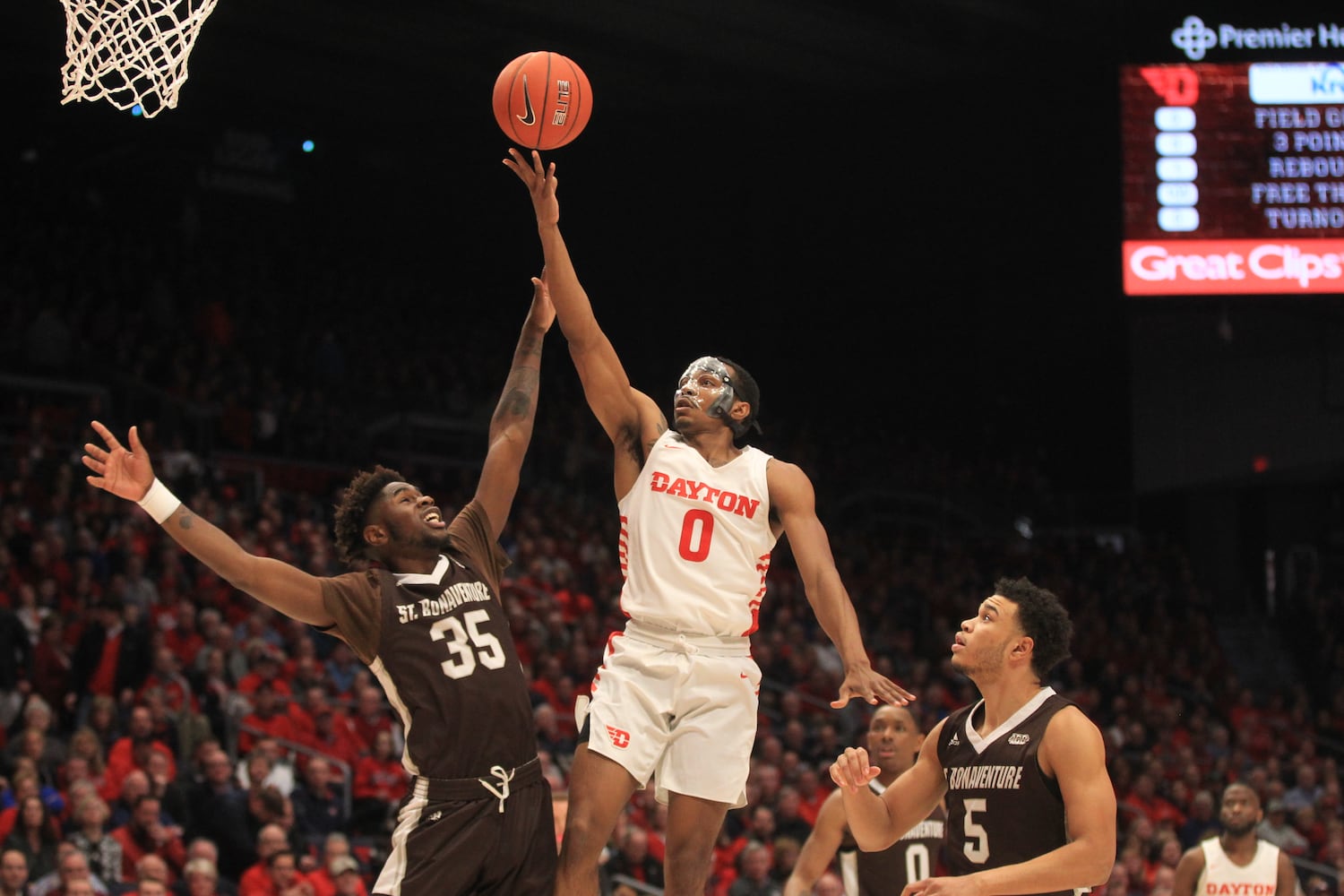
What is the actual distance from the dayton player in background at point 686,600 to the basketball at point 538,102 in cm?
28

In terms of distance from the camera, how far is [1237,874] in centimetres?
820

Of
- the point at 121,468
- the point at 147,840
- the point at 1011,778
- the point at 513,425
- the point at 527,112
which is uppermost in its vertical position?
the point at 527,112

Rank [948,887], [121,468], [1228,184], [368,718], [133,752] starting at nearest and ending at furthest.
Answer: [948,887]
[121,468]
[133,752]
[368,718]
[1228,184]

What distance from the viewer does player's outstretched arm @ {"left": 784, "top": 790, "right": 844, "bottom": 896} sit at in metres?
6.48

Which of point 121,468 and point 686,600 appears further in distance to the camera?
point 686,600

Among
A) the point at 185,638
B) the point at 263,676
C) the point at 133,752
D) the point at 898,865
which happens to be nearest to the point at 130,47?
the point at 898,865

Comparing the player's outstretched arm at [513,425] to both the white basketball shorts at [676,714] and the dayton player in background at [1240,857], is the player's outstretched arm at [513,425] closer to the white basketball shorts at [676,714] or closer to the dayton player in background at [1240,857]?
the white basketball shorts at [676,714]

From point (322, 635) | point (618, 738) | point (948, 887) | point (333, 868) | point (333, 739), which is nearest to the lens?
point (948, 887)

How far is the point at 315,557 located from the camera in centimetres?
1242

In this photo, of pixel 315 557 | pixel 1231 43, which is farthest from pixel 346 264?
pixel 1231 43

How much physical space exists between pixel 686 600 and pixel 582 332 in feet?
3.16

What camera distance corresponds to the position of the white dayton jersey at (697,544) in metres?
5.22

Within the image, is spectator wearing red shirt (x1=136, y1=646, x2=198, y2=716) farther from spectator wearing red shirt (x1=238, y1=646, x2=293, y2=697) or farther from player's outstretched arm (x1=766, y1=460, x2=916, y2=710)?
player's outstretched arm (x1=766, y1=460, x2=916, y2=710)

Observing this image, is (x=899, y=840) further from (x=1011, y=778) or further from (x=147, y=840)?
(x=147, y=840)
